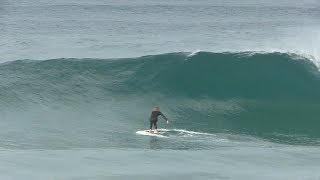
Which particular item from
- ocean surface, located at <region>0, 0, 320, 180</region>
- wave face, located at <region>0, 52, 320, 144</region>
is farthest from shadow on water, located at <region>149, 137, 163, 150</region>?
wave face, located at <region>0, 52, 320, 144</region>

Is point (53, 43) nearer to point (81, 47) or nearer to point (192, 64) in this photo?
point (81, 47)

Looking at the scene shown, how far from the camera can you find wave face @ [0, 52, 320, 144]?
29.2 meters

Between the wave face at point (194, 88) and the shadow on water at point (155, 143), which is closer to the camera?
the shadow on water at point (155, 143)

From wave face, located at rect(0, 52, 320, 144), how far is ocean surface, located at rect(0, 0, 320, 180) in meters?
0.04

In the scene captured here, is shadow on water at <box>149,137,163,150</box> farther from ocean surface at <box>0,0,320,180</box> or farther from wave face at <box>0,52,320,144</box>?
wave face at <box>0,52,320,144</box>

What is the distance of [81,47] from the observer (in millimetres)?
45438

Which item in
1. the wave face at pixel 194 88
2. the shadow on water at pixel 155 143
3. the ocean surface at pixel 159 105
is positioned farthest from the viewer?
the wave face at pixel 194 88

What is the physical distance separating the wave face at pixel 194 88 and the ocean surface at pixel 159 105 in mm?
42

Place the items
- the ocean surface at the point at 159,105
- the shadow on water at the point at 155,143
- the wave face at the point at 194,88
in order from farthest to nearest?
the wave face at the point at 194,88
the shadow on water at the point at 155,143
the ocean surface at the point at 159,105

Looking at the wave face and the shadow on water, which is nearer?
the shadow on water

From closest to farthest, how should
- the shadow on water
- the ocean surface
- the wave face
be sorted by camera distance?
the ocean surface → the shadow on water → the wave face

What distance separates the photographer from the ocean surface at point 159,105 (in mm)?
20797

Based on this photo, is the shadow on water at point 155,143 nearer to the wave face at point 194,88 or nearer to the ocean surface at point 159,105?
the ocean surface at point 159,105

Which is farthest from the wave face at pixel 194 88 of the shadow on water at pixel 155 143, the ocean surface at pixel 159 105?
the shadow on water at pixel 155 143
